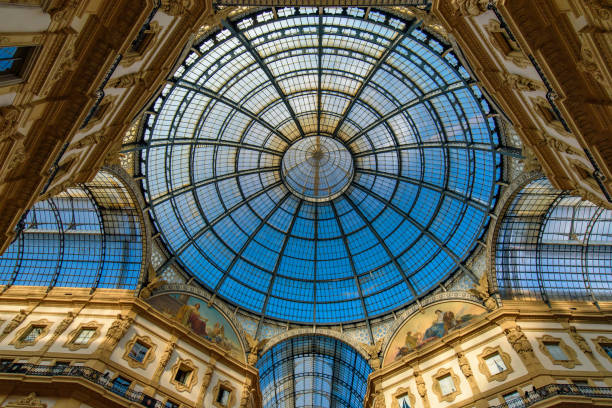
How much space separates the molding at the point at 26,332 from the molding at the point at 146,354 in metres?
5.36

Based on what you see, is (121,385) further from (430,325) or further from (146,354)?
(430,325)

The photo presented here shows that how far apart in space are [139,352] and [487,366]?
22.9 m

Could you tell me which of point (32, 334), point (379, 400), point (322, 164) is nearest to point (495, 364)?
point (379, 400)

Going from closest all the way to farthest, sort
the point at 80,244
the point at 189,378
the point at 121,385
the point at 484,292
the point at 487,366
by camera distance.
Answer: the point at 121,385 → the point at 487,366 → the point at 189,378 → the point at 484,292 → the point at 80,244

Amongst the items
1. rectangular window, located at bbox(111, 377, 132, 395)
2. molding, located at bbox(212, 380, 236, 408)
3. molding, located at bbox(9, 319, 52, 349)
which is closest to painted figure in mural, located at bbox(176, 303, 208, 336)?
molding, located at bbox(212, 380, 236, 408)

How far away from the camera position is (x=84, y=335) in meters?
25.3

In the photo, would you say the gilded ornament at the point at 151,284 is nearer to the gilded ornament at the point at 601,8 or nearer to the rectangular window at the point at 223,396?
the rectangular window at the point at 223,396

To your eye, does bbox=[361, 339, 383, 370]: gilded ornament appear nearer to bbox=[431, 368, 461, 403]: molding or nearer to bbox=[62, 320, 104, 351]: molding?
bbox=[431, 368, 461, 403]: molding

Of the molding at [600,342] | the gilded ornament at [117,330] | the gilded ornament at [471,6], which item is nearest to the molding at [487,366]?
the molding at [600,342]

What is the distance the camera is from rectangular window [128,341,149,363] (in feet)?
82.8

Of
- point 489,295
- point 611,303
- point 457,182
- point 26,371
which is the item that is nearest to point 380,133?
point 457,182

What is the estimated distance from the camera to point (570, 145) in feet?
54.9

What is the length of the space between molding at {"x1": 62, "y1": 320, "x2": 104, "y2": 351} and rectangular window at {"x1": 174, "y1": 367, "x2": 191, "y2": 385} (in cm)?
585

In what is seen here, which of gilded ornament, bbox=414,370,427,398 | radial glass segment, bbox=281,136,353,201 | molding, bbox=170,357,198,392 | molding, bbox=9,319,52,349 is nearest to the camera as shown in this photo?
molding, bbox=9,319,52,349
